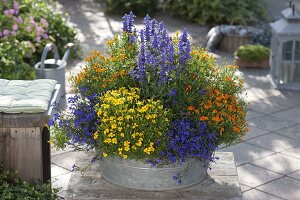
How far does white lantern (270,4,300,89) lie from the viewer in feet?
26.2

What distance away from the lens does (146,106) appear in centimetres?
371

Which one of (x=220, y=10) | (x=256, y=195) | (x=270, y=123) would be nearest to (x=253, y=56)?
(x=270, y=123)

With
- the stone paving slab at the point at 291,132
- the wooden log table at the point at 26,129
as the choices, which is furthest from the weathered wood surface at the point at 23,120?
the stone paving slab at the point at 291,132

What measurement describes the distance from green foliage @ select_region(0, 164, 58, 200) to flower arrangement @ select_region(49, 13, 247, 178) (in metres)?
0.43

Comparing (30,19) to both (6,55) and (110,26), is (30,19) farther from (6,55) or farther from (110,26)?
(110,26)

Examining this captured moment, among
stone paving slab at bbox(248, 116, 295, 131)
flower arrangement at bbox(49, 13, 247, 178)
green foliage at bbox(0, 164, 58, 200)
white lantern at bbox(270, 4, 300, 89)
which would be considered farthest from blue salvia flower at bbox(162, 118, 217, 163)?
white lantern at bbox(270, 4, 300, 89)

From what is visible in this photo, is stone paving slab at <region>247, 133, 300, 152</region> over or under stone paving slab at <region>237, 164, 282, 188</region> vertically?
under

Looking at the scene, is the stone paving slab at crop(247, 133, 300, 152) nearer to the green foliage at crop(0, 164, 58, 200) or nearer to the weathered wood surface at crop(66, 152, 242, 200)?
the weathered wood surface at crop(66, 152, 242, 200)

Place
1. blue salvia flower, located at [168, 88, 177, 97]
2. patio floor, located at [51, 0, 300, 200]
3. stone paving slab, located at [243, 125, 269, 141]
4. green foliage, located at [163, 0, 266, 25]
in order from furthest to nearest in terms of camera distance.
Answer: green foliage, located at [163, 0, 266, 25] → stone paving slab, located at [243, 125, 269, 141] → patio floor, located at [51, 0, 300, 200] → blue salvia flower, located at [168, 88, 177, 97]

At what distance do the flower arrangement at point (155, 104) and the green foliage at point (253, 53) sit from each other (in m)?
4.75

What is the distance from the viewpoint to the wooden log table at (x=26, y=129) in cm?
416

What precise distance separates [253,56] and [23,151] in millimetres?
5089

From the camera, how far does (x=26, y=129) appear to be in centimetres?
425

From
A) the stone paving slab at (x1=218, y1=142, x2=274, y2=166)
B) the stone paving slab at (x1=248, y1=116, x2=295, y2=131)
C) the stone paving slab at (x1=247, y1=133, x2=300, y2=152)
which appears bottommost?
the stone paving slab at (x1=248, y1=116, x2=295, y2=131)
